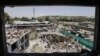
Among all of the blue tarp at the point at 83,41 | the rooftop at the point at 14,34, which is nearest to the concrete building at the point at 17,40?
the rooftop at the point at 14,34

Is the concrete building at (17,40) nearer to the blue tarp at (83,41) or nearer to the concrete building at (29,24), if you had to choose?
the concrete building at (29,24)

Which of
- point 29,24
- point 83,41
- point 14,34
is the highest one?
point 29,24

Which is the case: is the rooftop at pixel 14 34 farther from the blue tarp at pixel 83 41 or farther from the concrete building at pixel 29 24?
the blue tarp at pixel 83 41

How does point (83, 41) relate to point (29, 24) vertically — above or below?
below

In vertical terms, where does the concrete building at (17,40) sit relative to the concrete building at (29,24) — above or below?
below

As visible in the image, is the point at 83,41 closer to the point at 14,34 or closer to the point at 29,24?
the point at 29,24

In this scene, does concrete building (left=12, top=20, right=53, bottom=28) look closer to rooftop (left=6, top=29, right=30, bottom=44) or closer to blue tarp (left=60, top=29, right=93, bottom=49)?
rooftop (left=6, top=29, right=30, bottom=44)

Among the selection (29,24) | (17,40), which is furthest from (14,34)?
(29,24)
